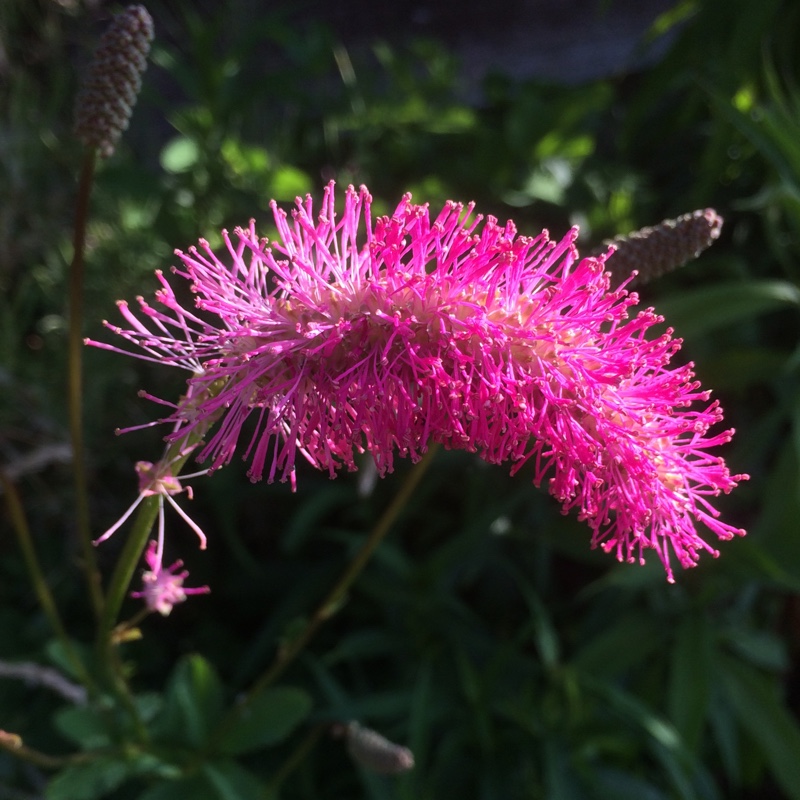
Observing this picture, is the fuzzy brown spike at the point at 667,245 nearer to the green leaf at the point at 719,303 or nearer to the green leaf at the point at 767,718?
the green leaf at the point at 719,303

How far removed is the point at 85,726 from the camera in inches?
43.8

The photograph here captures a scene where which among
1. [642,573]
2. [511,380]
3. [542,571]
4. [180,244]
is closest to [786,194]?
[642,573]

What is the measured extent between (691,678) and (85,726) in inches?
41.3

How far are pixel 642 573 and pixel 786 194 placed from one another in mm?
730

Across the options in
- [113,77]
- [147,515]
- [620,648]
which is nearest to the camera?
[147,515]

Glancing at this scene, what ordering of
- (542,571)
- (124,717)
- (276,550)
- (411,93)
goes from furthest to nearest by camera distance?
(411,93), (276,550), (542,571), (124,717)

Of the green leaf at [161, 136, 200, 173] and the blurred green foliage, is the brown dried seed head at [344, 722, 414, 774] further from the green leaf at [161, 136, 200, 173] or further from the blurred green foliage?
the green leaf at [161, 136, 200, 173]

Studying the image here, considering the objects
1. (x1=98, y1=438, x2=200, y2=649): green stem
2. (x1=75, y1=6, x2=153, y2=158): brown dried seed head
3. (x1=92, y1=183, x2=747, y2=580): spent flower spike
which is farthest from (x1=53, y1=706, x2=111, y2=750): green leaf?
(x1=75, y1=6, x2=153, y2=158): brown dried seed head

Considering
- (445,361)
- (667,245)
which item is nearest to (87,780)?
(445,361)

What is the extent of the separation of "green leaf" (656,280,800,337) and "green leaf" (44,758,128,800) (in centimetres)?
114

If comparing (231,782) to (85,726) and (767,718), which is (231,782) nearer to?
(85,726)

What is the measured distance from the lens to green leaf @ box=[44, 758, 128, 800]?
0.99 meters

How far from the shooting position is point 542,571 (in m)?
1.69

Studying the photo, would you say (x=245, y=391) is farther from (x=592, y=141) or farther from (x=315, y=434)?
(x=592, y=141)
